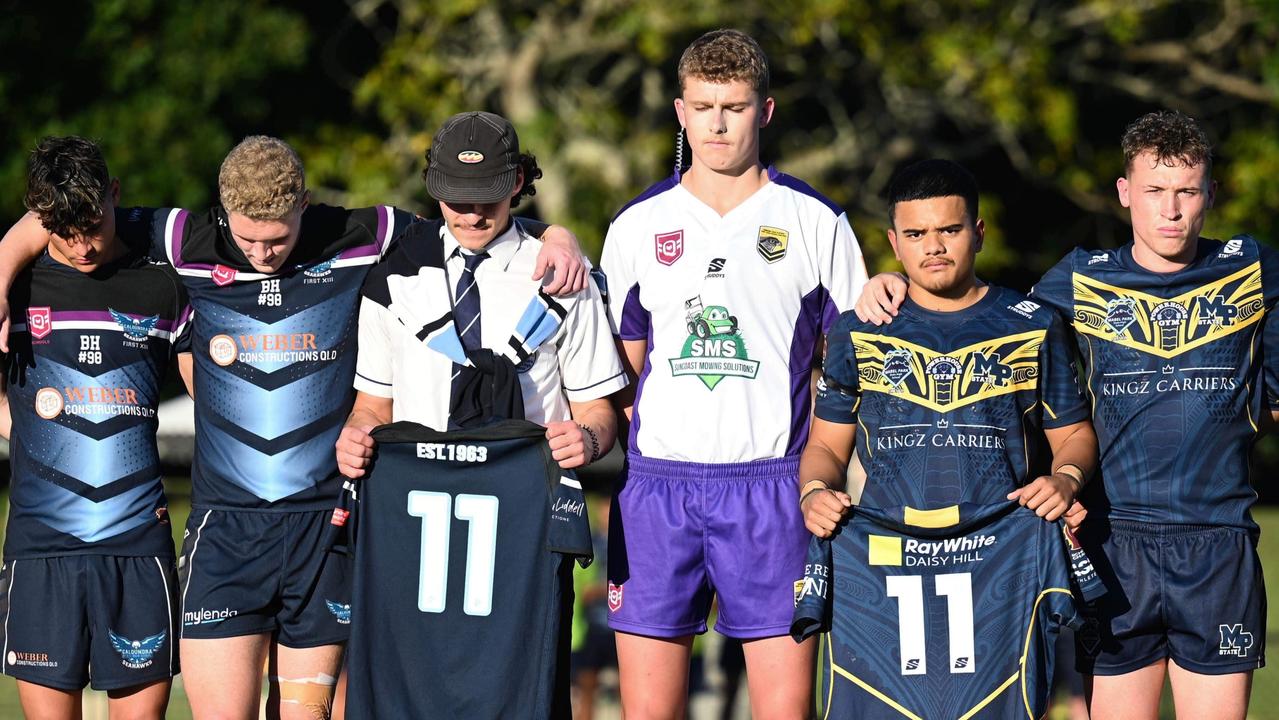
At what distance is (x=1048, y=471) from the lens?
464 centimetres

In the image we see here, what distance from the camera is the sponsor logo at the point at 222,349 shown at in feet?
15.7

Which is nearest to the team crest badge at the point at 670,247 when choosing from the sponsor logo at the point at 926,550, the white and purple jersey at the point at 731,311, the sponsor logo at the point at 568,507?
the white and purple jersey at the point at 731,311

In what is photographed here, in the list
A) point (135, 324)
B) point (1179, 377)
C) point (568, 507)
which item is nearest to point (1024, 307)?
point (1179, 377)

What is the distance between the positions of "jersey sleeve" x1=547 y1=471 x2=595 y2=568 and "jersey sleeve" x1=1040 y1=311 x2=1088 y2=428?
4.40ft

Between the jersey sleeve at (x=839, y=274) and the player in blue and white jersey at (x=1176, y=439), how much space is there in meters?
0.26

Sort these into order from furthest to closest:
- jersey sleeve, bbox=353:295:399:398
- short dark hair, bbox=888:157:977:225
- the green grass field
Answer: the green grass field < jersey sleeve, bbox=353:295:399:398 < short dark hair, bbox=888:157:977:225

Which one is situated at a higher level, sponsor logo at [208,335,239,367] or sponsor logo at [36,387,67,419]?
sponsor logo at [208,335,239,367]

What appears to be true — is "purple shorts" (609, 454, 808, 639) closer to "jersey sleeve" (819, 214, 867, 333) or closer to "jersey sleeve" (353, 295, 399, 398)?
"jersey sleeve" (819, 214, 867, 333)

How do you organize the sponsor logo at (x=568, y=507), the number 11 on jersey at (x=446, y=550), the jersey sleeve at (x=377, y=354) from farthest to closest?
the jersey sleeve at (x=377, y=354) < the number 11 on jersey at (x=446, y=550) < the sponsor logo at (x=568, y=507)

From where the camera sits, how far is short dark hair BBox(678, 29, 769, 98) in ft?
15.1

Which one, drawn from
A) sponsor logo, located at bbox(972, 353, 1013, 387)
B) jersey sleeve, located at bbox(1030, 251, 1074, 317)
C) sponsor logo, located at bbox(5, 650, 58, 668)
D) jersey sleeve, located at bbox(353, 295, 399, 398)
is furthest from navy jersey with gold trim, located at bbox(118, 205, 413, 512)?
jersey sleeve, located at bbox(1030, 251, 1074, 317)

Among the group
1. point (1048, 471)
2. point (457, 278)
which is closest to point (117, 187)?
point (457, 278)

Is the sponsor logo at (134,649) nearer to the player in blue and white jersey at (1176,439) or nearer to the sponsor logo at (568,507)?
the sponsor logo at (568,507)

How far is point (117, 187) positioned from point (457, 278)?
1134mm
